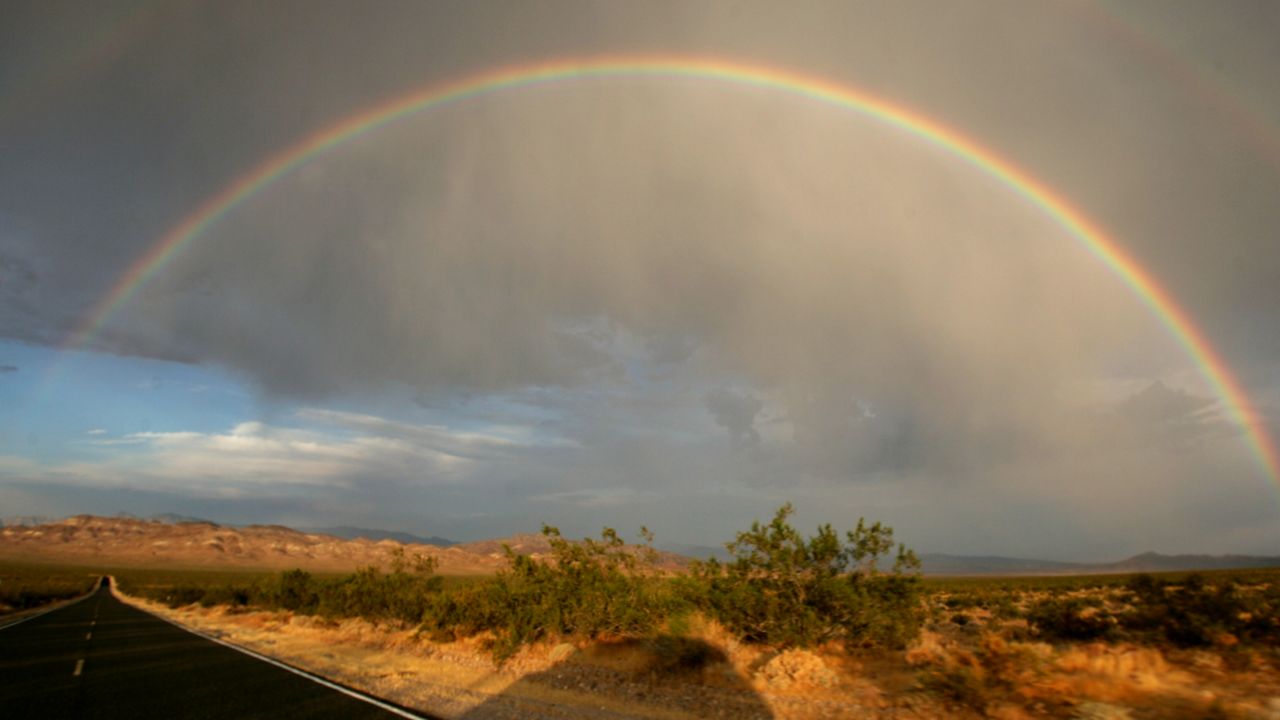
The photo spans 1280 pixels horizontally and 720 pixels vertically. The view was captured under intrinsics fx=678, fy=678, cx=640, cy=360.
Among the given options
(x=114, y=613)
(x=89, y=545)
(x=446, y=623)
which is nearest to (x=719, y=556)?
(x=446, y=623)

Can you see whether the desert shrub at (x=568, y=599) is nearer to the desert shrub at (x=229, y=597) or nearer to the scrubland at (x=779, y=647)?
the scrubland at (x=779, y=647)

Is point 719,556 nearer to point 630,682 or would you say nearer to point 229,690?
point 630,682

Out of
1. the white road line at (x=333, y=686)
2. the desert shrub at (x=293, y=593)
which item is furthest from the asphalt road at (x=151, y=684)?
the desert shrub at (x=293, y=593)

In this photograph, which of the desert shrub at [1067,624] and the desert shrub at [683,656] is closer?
the desert shrub at [683,656]

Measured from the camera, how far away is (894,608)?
15766mm

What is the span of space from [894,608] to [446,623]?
13166mm

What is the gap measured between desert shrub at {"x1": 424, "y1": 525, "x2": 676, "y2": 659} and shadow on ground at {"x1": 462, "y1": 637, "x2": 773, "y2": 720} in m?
0.76

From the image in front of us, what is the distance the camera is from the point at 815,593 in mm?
15695

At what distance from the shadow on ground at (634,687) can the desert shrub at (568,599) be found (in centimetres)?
76

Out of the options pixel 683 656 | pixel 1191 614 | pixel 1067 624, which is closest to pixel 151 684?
pixel 683 656

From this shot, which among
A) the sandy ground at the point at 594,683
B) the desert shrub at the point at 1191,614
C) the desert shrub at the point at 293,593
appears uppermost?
the desert shrub at the point at 1191,614

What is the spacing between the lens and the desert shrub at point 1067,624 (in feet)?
53.1

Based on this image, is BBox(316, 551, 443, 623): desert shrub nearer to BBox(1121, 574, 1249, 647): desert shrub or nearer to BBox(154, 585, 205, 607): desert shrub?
BBox(1121, 574, 1249, 647): desert shrub

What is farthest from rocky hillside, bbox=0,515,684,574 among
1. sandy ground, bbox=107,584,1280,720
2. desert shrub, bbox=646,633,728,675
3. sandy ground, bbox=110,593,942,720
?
desert shrub, bbox=646,633,728,675
